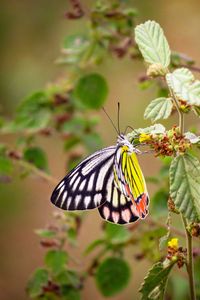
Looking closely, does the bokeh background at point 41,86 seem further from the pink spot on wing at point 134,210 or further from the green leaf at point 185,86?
the green leaf at point 185,86

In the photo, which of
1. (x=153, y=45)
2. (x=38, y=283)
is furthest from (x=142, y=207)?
(x=38, y=283)

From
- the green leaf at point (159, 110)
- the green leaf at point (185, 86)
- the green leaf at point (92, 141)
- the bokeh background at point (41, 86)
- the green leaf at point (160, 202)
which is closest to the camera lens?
the green leaf at point (185, 86)

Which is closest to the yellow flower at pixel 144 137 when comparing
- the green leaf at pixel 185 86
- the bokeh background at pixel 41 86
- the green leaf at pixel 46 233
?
the green leaf at pixel 185 86

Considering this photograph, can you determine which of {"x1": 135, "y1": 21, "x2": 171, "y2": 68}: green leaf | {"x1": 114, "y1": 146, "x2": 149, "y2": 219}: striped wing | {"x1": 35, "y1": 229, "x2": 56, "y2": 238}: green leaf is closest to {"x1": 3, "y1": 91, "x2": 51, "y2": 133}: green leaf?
{"x1": 35, "y1": 229, "x2": 56, "y2": 238}: green leaf

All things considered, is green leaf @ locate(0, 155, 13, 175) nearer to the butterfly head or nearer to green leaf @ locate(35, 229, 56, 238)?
green leaf @ locate(35, 229, 56, 238)

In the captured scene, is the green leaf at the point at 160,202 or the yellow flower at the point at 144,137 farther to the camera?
the green leaf at the point at 160,202

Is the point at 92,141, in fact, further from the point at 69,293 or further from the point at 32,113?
the point at 69,293

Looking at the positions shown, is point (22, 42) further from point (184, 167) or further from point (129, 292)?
point (184, 167)
